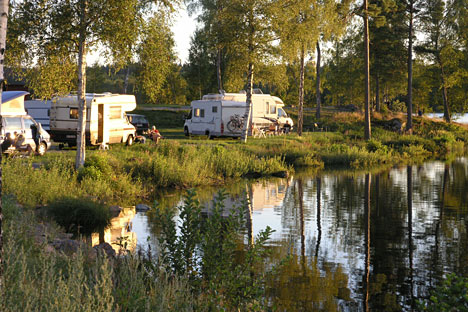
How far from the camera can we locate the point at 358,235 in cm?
1358

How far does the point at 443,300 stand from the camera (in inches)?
228

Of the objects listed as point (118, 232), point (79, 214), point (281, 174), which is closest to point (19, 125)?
point (79, 214)

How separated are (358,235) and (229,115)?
77.2ft

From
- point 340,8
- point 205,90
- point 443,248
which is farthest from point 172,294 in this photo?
point 205,90

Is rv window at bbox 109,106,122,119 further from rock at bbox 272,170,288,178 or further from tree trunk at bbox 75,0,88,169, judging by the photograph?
tree trunk at bbox 75,0,88,169

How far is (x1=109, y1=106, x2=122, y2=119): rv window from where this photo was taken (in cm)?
2716

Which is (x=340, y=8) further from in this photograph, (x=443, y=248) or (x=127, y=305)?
(x=127, y=305)

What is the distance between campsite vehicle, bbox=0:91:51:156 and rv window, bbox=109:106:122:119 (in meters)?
4.99

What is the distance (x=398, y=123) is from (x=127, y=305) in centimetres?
4557

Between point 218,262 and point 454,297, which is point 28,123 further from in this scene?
point 454,297

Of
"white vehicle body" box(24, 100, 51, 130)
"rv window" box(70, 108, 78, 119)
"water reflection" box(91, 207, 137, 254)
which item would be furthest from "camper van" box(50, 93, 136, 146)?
"water reflection" box(91, 207, 137, 254)

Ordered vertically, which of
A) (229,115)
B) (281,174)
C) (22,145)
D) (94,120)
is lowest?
(281,174)

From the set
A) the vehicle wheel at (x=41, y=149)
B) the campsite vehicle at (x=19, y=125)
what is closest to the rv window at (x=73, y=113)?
the campsite vehicle at (x=19, y=125)

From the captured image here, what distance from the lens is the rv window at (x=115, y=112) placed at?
27156 millimetres
